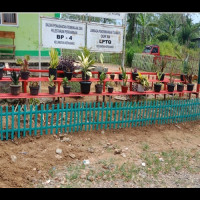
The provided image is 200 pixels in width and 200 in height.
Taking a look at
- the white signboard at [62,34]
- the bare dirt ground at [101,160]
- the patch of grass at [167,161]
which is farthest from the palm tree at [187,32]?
the patch of grass at [167,161]

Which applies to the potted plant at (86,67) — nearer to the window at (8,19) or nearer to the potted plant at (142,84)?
the potted plant at (142,84)

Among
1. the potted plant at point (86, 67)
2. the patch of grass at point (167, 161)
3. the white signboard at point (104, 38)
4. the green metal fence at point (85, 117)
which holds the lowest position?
the patch of grass at point (167, 161)

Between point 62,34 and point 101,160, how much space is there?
444 cm

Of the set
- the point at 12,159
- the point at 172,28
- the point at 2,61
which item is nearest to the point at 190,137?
the point at 12,159

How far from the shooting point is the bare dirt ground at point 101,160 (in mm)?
4012

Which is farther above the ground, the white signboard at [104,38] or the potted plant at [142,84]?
the white signboard at [104,38]

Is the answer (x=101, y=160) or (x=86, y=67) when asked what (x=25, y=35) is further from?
(x=101, y=160)

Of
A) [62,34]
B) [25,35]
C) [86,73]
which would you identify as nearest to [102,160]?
[86,73]

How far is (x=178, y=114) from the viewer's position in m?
6.90

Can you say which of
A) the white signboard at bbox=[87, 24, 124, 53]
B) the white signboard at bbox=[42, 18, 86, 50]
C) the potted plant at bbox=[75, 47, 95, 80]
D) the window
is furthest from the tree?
the potted plant at bbox=[75, 47, 95, 80]

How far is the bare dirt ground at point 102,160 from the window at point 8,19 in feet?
23.4

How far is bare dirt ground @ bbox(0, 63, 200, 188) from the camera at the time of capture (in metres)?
4.01

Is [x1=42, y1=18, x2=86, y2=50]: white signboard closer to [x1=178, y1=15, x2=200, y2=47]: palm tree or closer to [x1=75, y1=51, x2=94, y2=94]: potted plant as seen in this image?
[x1=75, y1=51, x2=94, y2=94]: potted plant

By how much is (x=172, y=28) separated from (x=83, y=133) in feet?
103
